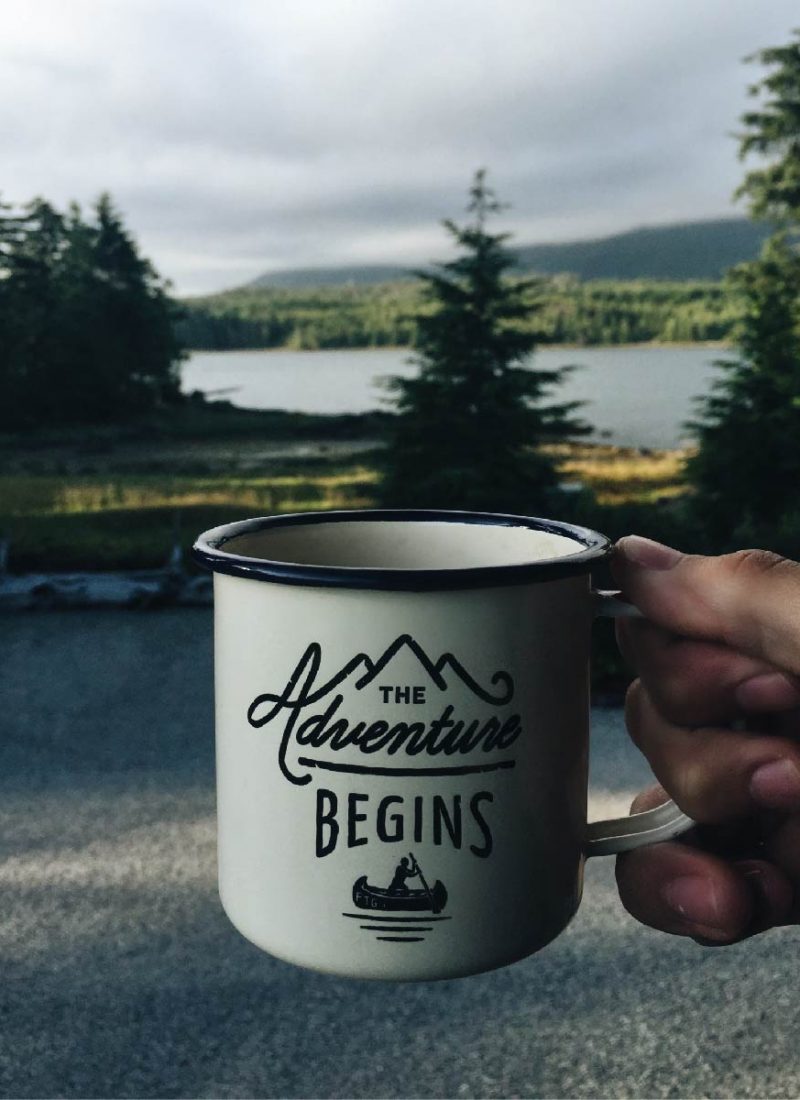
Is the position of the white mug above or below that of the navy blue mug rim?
below

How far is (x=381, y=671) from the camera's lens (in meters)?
0.92

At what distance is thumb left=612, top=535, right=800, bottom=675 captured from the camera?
1.15 meters

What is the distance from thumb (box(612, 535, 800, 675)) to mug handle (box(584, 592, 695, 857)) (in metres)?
0.04

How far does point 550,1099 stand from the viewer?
17.7ft

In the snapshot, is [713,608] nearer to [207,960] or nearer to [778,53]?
[207,960]

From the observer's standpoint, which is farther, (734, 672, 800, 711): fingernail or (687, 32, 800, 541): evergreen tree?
(687, 32, 800, 541): evergreen tree

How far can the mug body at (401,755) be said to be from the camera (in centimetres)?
92

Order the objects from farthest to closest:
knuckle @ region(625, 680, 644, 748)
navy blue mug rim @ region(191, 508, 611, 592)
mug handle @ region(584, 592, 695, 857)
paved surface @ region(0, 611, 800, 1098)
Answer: paved surface @ region(0, 611, 800, 1098) → knuckle @ region(625, 680, 644, 748) → mug handle @ region(584, 592, 695, 857) → navy blue mug rim @ region(191, 508, 611, 592)

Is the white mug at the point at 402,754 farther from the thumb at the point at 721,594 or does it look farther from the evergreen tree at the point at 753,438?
the evergreen tree at the point at 753,438

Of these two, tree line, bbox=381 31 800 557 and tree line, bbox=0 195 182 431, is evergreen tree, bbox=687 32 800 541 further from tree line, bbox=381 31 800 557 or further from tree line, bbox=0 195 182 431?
tree line, bbox=0 195 182 431

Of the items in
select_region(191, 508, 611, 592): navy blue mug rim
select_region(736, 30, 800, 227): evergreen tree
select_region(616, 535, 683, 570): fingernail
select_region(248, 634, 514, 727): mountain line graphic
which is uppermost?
select_region(736, 30, 800, 227): evergreen tree

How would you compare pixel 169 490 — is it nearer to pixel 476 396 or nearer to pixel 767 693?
pixel 476 396

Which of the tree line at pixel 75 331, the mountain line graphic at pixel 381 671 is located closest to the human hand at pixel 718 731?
the mountain line graphic at pixel 381 671

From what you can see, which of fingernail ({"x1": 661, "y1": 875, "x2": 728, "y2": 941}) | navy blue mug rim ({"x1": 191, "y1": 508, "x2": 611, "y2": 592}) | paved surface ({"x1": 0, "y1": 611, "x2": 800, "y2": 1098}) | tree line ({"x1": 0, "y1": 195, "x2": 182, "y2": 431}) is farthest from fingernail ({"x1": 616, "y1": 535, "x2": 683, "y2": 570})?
tree line ({"x1": 0, "y1": 195, "x2": 182, "y2": 431})
